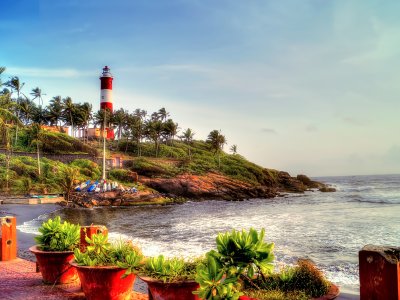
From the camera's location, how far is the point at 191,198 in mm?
58500

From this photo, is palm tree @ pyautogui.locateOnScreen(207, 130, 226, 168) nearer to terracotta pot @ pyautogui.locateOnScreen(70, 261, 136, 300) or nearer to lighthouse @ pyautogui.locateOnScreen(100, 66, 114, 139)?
lighthouse @ pyautogui.locateOnScreen(100, 66, 114, 139)

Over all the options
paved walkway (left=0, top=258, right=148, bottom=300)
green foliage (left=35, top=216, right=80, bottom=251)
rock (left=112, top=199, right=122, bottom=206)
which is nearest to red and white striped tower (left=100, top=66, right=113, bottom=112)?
rock (left=112, top=199, right=122, bottom=206)

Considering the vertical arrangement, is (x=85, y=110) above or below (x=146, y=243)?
above

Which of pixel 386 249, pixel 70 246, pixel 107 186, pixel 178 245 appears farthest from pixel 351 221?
pixel 107 186

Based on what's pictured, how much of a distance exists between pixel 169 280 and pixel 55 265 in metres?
3.30

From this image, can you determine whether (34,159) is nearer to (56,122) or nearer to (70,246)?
(56,122)

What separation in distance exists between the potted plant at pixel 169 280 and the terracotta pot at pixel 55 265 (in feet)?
8.39

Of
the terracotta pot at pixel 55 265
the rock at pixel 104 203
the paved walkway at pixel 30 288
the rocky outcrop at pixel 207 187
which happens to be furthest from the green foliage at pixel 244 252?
the rocky outcrop at pixel 207 187

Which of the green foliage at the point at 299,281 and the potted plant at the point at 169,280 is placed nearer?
the green foliage at the point at 299,281

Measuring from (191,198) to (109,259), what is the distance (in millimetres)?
52451

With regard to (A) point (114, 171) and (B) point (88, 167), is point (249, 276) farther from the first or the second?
(B) point (88, 167)

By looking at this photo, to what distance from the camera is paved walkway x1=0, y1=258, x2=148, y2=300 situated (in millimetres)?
6703

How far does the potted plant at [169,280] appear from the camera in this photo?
4980mm

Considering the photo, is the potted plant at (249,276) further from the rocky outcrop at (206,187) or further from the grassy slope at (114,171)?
the rocky outcrop at (206,187)
